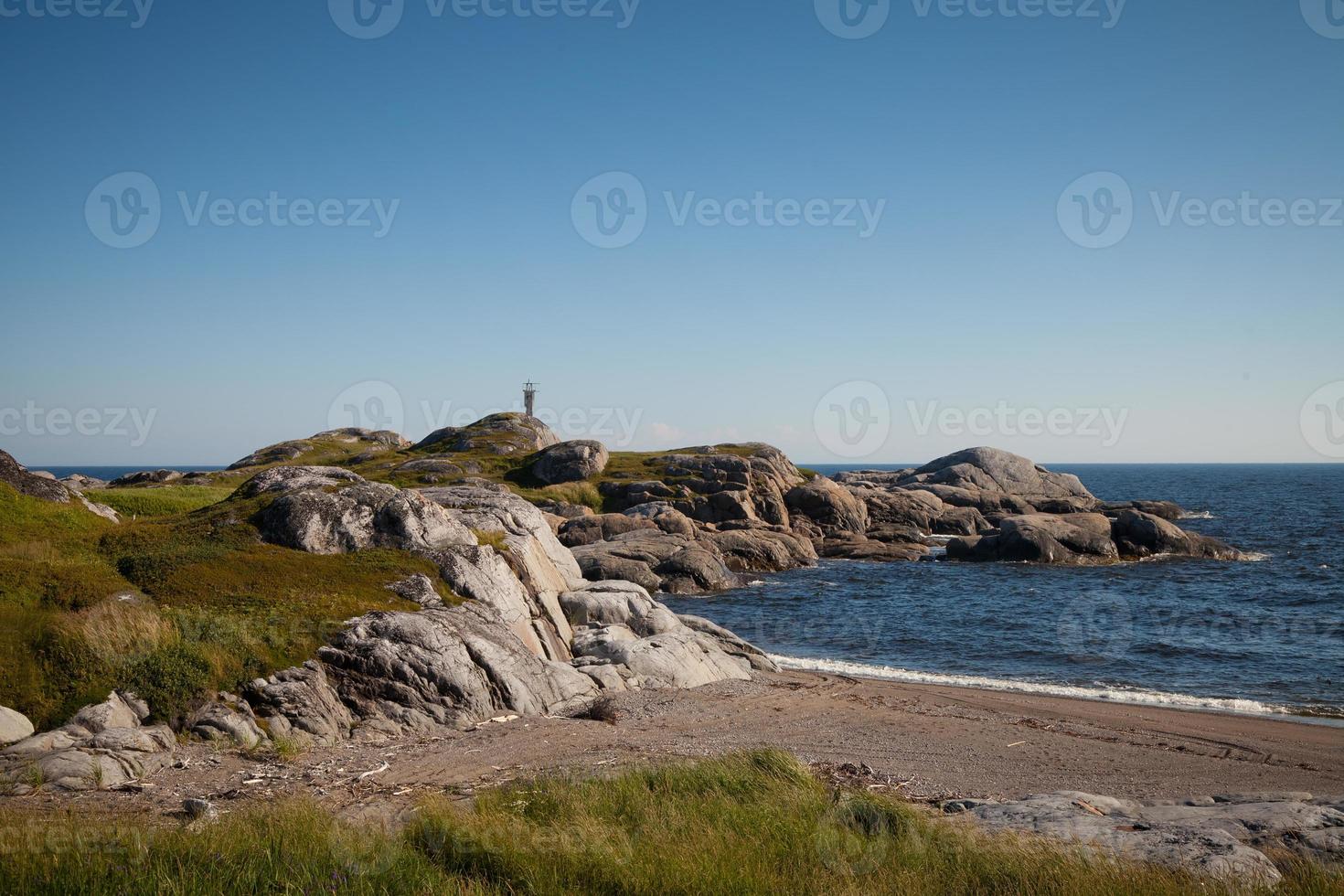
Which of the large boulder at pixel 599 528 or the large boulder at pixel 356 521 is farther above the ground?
the large boulder at pixel 356 521

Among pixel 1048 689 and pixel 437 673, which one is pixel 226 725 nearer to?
pixel 437 673

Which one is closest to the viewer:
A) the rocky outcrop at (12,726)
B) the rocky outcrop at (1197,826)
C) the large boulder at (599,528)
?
the rocky outcrop at (1197,826)

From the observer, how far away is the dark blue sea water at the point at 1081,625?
2650 cm

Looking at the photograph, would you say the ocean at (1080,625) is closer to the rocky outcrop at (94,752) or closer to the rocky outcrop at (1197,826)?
the rocky outcrop at (1197,826)

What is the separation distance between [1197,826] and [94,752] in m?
16.0

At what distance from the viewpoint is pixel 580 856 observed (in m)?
8.33

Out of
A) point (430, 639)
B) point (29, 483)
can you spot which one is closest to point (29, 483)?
point (29, 483)

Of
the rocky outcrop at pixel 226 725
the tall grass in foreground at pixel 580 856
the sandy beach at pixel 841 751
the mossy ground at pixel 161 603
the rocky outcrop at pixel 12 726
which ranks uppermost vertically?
the mossy ground at pixel 161 603

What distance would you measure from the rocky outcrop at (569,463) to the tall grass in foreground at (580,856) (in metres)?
65.1

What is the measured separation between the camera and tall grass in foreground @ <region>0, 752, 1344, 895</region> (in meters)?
7.48

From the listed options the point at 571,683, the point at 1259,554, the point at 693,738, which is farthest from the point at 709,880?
the point at 1259,554

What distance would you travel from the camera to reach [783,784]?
36.9 ft

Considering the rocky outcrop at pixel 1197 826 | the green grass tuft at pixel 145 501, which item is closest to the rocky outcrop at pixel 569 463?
the green grass tuft at pixel 145 501

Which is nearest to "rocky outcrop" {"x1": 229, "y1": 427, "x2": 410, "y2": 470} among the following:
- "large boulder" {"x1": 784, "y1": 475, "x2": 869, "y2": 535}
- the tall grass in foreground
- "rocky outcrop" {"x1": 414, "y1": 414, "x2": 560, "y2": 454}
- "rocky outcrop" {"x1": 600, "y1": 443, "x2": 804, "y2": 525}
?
"rocky outcrop" {"x1": 414, "y1": 414, "x2": 560, "y2": 454}
